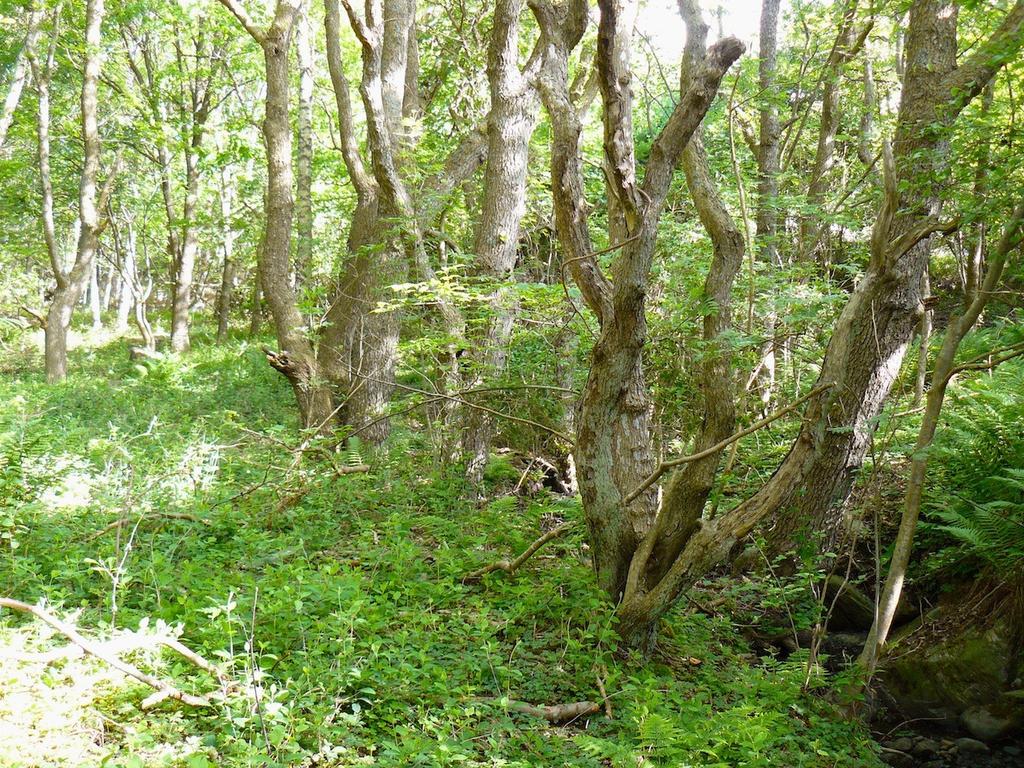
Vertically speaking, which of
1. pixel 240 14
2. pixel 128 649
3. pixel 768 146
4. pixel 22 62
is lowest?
pixel 128 649

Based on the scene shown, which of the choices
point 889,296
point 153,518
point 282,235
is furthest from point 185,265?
point 889,296

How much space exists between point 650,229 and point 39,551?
4.64 meters

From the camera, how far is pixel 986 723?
5312mm

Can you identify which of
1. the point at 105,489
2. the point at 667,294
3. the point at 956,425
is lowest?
the point at 105,489

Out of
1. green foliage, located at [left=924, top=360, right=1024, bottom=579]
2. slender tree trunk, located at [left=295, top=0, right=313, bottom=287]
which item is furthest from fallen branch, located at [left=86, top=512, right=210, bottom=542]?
green foliage, located at [left=924, top=360, right=1024, bottom=579]

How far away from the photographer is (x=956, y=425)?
240 inches

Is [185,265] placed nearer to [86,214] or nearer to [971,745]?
[86,214]

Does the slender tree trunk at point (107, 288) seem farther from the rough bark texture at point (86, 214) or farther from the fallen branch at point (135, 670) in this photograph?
the fallen branch at point (135, 670)

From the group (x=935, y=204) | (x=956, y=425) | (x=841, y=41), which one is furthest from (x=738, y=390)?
(x=841, y=41)

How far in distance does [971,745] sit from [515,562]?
3.48 m

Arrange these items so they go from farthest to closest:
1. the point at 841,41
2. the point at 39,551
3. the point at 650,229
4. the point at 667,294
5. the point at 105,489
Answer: the point at 841,41, the point at 667,294, the point at 105,489, the point at 39,551, the point at 650,229

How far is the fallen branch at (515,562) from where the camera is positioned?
5356mm

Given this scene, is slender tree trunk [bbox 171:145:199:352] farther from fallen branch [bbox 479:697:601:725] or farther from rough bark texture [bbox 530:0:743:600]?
fallen branch [bbox 479:697:601:725]

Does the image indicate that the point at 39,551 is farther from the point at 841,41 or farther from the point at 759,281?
the point at 841,41
